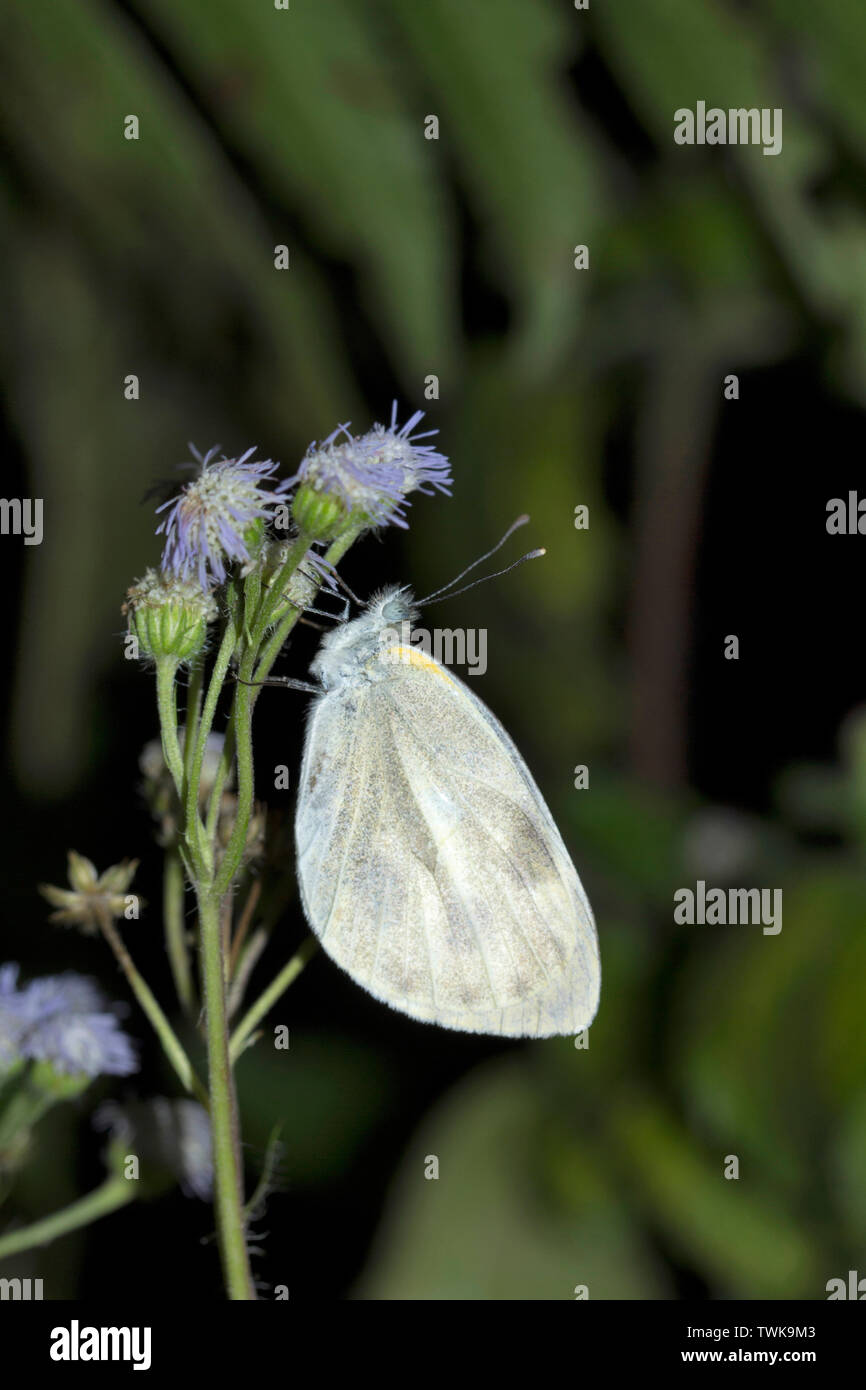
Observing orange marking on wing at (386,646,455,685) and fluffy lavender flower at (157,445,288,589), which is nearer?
fluffy lavender flower at (157,445,288,589)

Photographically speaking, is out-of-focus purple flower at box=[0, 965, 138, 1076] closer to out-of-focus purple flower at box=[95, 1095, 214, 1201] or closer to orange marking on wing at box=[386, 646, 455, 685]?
out-of-focus purple flower at box=[95, 1095, 214, 1201]

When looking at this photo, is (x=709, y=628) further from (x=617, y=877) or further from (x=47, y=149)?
(x=47, y=149)

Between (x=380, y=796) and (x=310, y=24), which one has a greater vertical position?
(x=310, y=24)

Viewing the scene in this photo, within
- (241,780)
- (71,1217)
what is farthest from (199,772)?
(71,1217)

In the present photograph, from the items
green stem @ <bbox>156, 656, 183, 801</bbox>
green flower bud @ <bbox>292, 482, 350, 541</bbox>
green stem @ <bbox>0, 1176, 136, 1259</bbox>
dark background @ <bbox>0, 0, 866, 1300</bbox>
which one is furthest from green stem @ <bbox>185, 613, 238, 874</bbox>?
green stem @ <bbox>0, 1176, 136, 1259</bbox>

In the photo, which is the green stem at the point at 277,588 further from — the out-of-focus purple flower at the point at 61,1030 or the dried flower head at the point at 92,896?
the out-of-focus purple flower at the point at 61,1030

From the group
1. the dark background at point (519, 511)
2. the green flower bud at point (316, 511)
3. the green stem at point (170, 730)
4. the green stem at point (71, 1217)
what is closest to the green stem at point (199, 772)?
the green stem at point (170, 730)

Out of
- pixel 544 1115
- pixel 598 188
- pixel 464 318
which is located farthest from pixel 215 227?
pixel 544 1115
